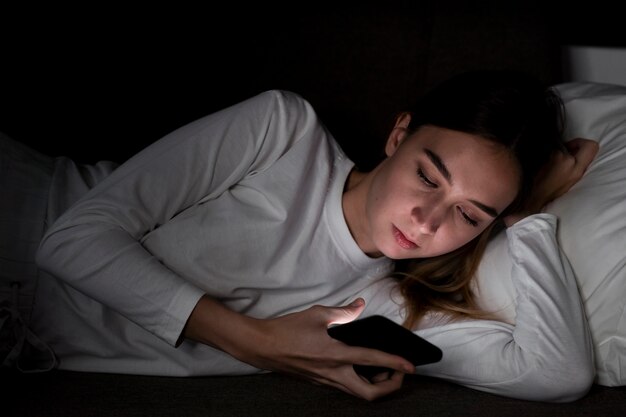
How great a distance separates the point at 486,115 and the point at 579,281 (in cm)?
39

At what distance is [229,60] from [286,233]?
0.63 meters

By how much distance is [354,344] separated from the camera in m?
1.31

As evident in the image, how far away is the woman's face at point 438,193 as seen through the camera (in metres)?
1.43

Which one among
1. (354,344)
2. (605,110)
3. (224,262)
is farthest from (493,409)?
(605,110)

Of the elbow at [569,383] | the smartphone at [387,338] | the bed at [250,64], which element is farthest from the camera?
the bed at [250,64]

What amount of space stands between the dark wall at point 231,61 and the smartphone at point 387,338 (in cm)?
74

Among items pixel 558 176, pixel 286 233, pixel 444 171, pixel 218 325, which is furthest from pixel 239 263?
pixel 558 176

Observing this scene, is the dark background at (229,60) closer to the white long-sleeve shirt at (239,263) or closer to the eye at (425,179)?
the white long-sleeve shirt at (239,263)

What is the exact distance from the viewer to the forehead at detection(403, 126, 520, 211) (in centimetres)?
142

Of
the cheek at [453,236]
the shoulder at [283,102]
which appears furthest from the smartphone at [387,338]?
the shoulder at [283,102]

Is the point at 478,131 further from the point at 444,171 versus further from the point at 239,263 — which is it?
the point at 239,263

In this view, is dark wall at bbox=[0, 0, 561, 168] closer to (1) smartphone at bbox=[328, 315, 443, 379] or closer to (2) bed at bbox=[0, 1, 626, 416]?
(2) bed at bbox=[0, 1, 626, 416]

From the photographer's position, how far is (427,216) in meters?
1.42

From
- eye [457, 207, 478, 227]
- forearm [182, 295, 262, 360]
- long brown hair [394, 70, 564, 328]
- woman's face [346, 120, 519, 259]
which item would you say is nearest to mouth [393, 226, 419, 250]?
woman's face [346, 120, 519, 259]
